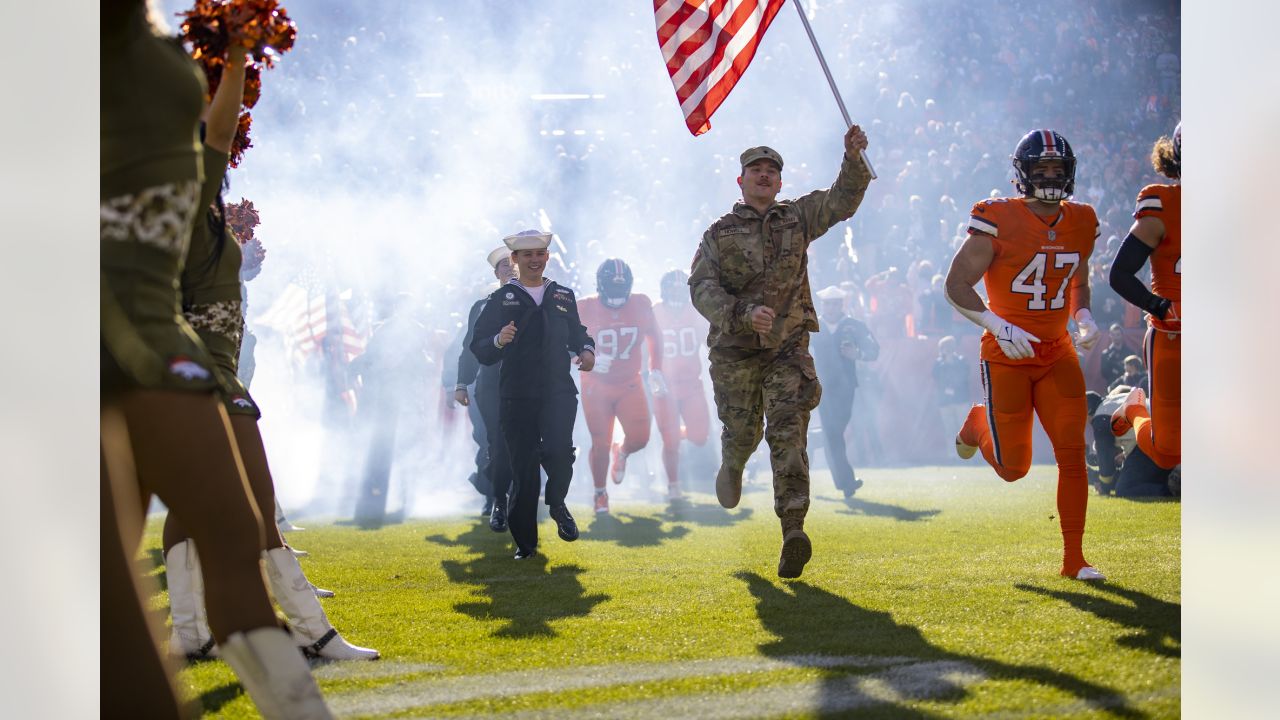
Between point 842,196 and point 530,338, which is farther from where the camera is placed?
point 530,338

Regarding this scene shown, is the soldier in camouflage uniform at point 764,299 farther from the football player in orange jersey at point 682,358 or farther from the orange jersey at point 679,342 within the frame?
the orange jersey at point 679,342

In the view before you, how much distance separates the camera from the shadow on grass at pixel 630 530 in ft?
24.1

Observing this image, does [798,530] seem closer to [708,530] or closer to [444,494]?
[708,530]

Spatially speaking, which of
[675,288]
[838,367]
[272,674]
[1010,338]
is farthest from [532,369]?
[675,288]

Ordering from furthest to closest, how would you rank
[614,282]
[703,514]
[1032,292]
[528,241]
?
[614,282] → [703,514] → [528,241] → [1032,292]

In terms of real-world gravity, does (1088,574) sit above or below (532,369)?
below

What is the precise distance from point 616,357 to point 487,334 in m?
3.92

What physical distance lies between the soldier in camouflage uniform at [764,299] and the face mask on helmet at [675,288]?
6.61 m

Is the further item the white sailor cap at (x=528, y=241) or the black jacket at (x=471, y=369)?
the black jacket at (x=471, y=369)

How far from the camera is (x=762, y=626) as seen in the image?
384cm

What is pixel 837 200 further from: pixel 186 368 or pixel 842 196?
pixel 186 368

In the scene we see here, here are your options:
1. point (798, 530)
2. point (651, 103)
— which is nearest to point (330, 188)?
point (651, 103)

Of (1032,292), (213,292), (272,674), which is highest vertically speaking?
(1032,292)

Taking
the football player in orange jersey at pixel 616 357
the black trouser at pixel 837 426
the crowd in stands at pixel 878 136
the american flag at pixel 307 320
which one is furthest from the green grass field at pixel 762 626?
the crowd in stands at pixel 878 136
